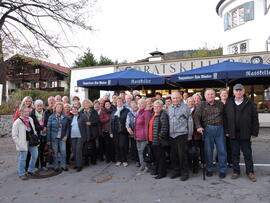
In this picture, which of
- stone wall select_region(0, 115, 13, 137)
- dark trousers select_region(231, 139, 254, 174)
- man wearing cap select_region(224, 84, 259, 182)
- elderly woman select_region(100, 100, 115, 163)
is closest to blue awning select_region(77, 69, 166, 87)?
elderly woman select_region(100, 100, 115, 163)

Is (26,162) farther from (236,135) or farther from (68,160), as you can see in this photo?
(236,135)

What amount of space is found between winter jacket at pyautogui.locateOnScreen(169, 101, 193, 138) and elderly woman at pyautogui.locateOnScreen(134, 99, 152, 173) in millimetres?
694

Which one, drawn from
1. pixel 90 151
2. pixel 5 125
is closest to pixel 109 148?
pixel 90 151

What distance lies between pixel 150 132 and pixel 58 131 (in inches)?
92.9

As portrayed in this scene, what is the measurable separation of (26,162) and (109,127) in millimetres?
2255

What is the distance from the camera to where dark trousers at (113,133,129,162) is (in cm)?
536

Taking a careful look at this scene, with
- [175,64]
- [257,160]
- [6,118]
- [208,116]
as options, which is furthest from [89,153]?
[175,64]

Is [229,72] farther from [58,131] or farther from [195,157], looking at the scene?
[58,131]

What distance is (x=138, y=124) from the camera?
4.84 m

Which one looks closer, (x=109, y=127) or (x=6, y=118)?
(x=109, y=127)

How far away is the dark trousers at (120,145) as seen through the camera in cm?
536

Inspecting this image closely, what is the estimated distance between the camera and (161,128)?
4.36 metres

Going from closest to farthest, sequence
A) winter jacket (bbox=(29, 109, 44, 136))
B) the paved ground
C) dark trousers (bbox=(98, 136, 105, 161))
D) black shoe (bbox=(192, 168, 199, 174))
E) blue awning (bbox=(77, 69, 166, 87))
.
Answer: the paved ground → black shoe (bbox=(192, 168, 199, 174)) → winter jacket (bbox=(29, 109, 44, 136)) → dark trousers (bbox=(98, 136, 105, 161)) → blue awning (bbox=(77, 69, 166, 87))

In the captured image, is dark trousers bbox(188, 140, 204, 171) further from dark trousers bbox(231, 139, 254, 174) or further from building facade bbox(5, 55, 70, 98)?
building facade bbox(5, 55, 70, 98)
